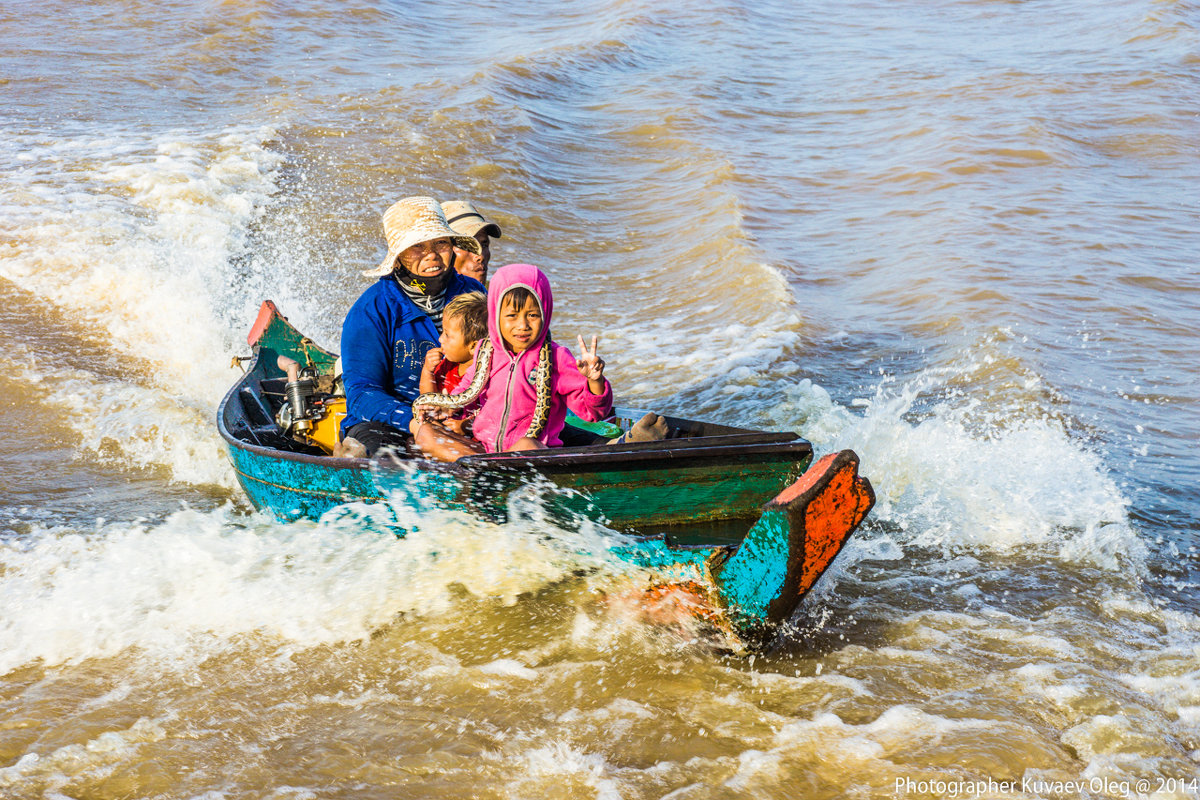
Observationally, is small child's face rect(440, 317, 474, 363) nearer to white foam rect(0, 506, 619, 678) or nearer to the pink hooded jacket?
the pink hooded jacket

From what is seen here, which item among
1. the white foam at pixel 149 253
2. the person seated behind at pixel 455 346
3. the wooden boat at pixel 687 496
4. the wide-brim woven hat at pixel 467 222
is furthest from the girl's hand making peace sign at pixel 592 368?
the white foam at pixel 149 253

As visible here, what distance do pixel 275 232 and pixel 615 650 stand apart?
8.02 meters

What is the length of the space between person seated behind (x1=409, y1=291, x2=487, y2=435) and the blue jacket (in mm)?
167

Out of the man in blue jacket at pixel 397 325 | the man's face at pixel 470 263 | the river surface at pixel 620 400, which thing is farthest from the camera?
the man's face at pixel 470 263

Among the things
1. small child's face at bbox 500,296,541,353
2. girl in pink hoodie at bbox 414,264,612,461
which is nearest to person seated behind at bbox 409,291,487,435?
girl in pink hoodie at bbox 414,264,612,461

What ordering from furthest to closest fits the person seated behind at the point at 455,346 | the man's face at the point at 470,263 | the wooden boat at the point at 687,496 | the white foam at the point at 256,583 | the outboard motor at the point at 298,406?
the man's face at the point at 470,263 < the outboard motor at the point at 298,406 < the person seated behind at the point at 455,346 < the white foam at the point at 256,583 < the wooden boat at the point at 687,496

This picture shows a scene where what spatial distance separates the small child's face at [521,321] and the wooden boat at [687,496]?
0.60 m

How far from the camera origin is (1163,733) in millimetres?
3703

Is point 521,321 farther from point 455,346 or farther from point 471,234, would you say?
point 471,234

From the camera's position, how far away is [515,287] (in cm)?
428

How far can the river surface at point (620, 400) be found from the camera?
12.1 feet

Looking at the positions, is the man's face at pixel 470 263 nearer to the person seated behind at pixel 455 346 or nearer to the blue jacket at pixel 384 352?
the blue jacket at pixel 384 352

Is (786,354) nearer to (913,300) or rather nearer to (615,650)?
(913,300)

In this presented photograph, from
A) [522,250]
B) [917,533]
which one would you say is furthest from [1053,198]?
[917,533]
